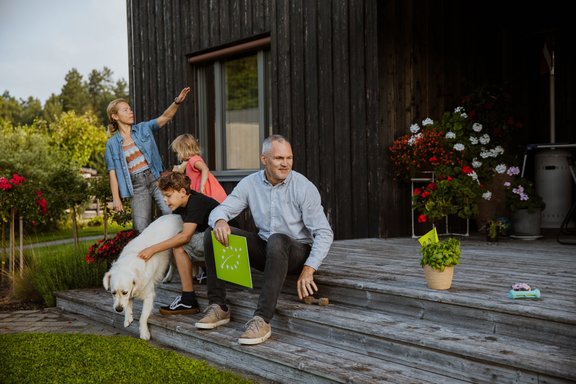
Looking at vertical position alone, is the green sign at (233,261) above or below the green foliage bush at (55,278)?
above

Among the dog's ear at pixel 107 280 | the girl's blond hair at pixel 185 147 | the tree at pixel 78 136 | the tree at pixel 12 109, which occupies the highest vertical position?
the tree at pixel 12 109

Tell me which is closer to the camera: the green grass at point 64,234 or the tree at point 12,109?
the green grass at point 64,234

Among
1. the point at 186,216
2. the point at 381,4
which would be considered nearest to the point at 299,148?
the point at 381,4

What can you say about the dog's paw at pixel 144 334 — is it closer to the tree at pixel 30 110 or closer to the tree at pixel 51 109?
the tree at pixel 30 110

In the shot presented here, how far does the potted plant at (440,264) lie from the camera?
11.4 feet

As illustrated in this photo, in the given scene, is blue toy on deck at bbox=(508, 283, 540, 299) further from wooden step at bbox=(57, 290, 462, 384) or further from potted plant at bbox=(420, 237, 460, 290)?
wooden step at bbox=(57, 290, 462, 384)

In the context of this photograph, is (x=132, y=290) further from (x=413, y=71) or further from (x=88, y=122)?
(x=88, y=122)

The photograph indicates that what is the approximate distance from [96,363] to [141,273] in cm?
63

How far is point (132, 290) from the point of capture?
406cm

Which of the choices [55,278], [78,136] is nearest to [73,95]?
[78,136]

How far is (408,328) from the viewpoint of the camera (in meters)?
3.25

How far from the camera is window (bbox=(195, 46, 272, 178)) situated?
7.41 metres

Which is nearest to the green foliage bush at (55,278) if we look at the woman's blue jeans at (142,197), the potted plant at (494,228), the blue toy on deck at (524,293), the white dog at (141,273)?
the woman's blue jeans at (142,197)

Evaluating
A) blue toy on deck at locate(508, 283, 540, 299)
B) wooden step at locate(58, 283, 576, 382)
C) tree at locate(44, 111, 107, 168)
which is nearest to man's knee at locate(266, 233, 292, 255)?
wooden step at locate(58, 283, 576, 382)
